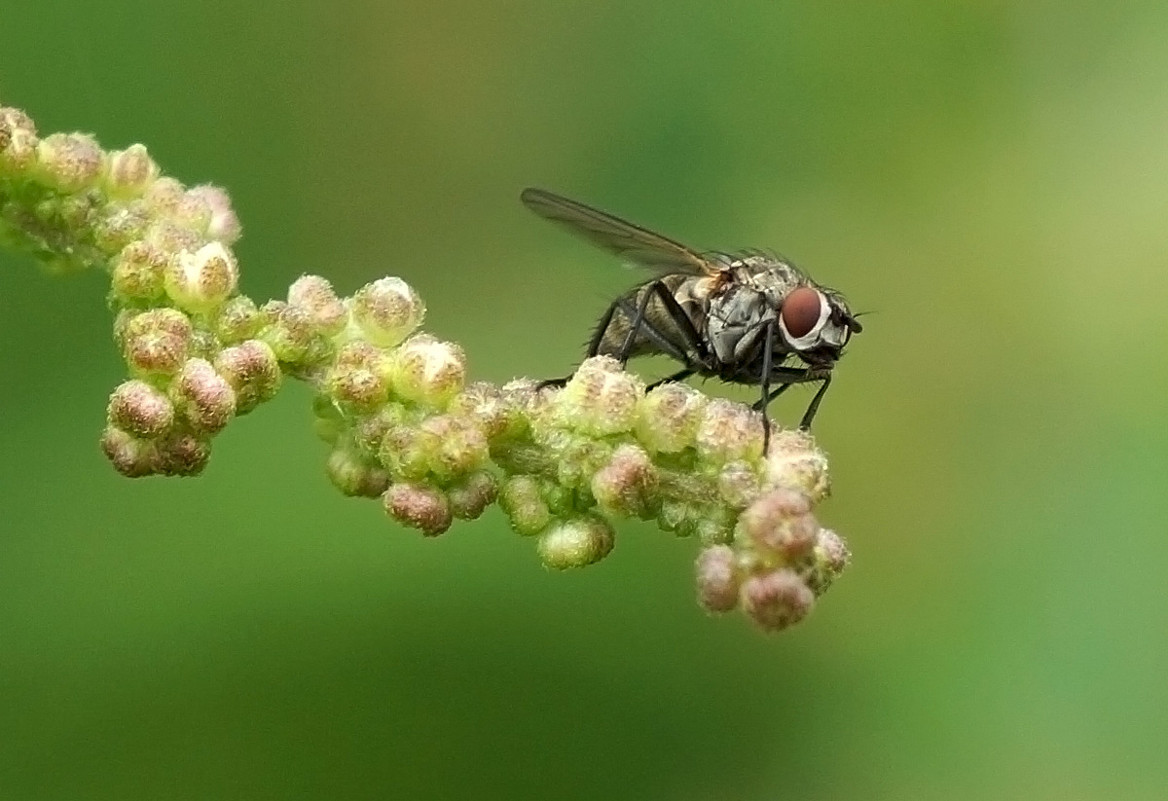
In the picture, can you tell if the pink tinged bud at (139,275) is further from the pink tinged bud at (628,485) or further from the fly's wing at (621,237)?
the fly's wing at (621,237)

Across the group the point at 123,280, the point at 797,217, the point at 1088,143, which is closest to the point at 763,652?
the point at 797,217

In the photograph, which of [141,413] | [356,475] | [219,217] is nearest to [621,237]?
[219,217]

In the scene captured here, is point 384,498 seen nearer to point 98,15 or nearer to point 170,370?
point 170,370

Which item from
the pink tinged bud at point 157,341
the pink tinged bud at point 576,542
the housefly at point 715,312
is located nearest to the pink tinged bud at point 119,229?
the pink tinged bud at point 157,341

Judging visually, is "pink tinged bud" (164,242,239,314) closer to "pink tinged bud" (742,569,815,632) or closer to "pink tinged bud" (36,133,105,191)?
"pink tinged bud" (36,133,105,191)

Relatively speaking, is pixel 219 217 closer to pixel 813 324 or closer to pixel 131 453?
pixel 131 453
